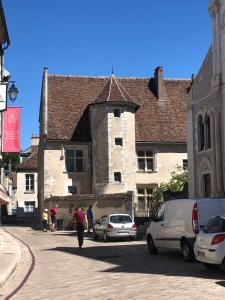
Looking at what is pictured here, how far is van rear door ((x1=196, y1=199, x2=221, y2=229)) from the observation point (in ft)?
52.8

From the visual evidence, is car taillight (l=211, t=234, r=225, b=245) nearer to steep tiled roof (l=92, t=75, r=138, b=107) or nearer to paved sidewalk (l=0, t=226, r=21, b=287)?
paved sidewalk (l=0, t=226, r=21, b=287)

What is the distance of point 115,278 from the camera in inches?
492

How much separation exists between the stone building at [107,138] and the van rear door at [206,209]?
86.8ft

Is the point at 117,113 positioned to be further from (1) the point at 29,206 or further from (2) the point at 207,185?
(1) the point at 29,206

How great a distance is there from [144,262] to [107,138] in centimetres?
2799

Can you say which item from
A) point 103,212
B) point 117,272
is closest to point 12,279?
point 117,272

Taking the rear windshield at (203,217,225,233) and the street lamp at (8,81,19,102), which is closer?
the rear windshield at (203,217,225,233)

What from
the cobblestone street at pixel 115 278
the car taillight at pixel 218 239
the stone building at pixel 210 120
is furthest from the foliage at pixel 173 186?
the car taillight at pixel 218 239

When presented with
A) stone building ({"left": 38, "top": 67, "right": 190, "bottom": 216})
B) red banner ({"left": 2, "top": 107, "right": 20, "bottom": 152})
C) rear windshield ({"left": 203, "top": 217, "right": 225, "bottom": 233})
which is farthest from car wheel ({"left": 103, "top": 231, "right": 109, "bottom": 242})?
stone building ({"left": 38, "top": 67, "right": 190, "bottom": 216})

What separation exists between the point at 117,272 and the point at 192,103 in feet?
67.1

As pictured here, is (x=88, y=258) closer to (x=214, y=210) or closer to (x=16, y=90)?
(x=214, y=210)

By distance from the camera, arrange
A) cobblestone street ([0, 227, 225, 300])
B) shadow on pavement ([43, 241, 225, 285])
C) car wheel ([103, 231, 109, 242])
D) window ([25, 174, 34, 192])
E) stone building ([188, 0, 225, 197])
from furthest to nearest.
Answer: window ([25, 174, 34, 192])
stone building ([188, 0, 225, 197])
car wheel ([103, 231, 109, 242])
shadow on pavement ([43, 241, 225, 285])
cobblestone street ([0, 227, 225, 300])

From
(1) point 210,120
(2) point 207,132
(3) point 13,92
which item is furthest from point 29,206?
(3) point 13,92

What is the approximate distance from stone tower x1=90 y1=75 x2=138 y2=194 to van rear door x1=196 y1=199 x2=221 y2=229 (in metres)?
26.5
